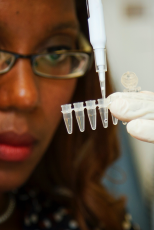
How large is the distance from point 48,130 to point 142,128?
10.2 inches

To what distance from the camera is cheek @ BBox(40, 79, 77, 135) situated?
1.63 feet

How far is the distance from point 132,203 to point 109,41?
83 centimetres

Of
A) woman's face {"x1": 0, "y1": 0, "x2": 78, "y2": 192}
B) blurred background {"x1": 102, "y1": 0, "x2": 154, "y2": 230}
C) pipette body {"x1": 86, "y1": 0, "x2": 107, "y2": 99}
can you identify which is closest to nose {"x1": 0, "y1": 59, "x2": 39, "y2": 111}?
woman's face {"x1": 0, "y1": 0, "x2": 78, "y2": 192}

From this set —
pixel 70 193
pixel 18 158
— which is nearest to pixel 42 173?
pixel 70 193

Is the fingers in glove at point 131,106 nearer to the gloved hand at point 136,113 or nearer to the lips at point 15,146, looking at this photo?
the gloved hand at point 136,113

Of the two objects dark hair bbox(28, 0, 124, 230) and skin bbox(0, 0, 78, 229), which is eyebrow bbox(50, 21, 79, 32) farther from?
dark hair bbox(28, 0, 124, 230)

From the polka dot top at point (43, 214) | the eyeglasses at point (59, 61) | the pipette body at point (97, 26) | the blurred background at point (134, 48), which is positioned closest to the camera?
the pipette body at point (97, 26)

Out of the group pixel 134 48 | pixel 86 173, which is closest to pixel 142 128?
pixel 86 173

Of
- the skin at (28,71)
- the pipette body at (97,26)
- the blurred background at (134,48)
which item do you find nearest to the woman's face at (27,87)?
the skin at (28,71)

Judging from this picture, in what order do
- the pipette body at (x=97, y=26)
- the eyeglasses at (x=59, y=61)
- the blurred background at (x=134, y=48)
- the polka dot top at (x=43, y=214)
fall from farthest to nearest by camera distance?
the blurred background at (x=134, y=48) → the polka dot top at (x=43, y=214) → the eyeglasses at (x=59, y=61) → the pipette body at (x=97, y=26)

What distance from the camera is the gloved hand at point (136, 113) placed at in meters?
0.35

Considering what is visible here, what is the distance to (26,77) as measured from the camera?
436mm

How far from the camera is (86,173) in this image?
27.8 inches

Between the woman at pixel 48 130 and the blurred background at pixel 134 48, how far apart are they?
13.0 inches
